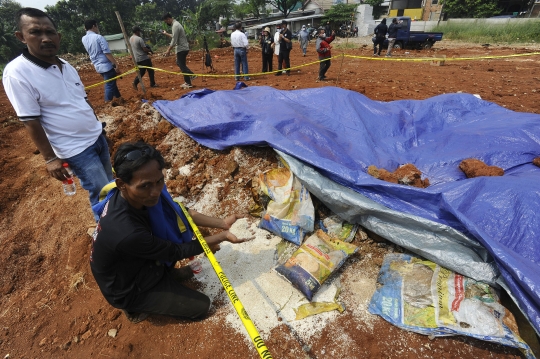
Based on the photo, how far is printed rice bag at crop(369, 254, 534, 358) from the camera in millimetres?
1546

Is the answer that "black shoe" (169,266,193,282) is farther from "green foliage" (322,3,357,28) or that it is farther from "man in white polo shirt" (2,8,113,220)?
"green foliage" (322,3,357,28)

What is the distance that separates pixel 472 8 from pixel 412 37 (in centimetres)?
1743

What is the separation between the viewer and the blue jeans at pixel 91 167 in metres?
2.12

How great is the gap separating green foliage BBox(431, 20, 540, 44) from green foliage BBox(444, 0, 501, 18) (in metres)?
8.26

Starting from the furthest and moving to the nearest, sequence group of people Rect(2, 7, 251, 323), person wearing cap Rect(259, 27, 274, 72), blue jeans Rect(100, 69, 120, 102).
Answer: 1. person wearing cap Rect(259, 27, 274, 72)
2. blue jeans Rect(100, 69, 120, 102)
3. group of people Rect(2, 7, 251, 323)

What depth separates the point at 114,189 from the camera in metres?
1.64

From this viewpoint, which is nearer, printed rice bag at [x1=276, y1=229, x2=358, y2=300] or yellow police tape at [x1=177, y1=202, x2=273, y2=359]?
yellow police tape at [x1=177, y1=202, x2=273, y2=359]

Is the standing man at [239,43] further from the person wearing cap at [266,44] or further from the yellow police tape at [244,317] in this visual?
the yellow police tape at [244,317]

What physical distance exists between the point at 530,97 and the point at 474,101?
3.39 meters

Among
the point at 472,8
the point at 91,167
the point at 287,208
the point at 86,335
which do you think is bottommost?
the point at 86,335

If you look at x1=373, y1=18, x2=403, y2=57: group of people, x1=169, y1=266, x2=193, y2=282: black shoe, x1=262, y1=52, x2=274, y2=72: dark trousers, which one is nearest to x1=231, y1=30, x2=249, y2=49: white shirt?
x1=262, y1=52, x2=274, y2=72: dark trousers

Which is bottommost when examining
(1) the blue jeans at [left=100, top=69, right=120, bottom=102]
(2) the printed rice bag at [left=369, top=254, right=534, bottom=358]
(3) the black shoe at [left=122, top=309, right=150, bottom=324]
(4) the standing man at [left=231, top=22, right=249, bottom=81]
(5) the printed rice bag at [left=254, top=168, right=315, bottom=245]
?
(3) the black shoe at [left=122, top=309, right=150, bottom=324]

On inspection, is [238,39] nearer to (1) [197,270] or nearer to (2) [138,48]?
(2) [138,48]

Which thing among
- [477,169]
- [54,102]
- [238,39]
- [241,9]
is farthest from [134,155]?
[241,9]
